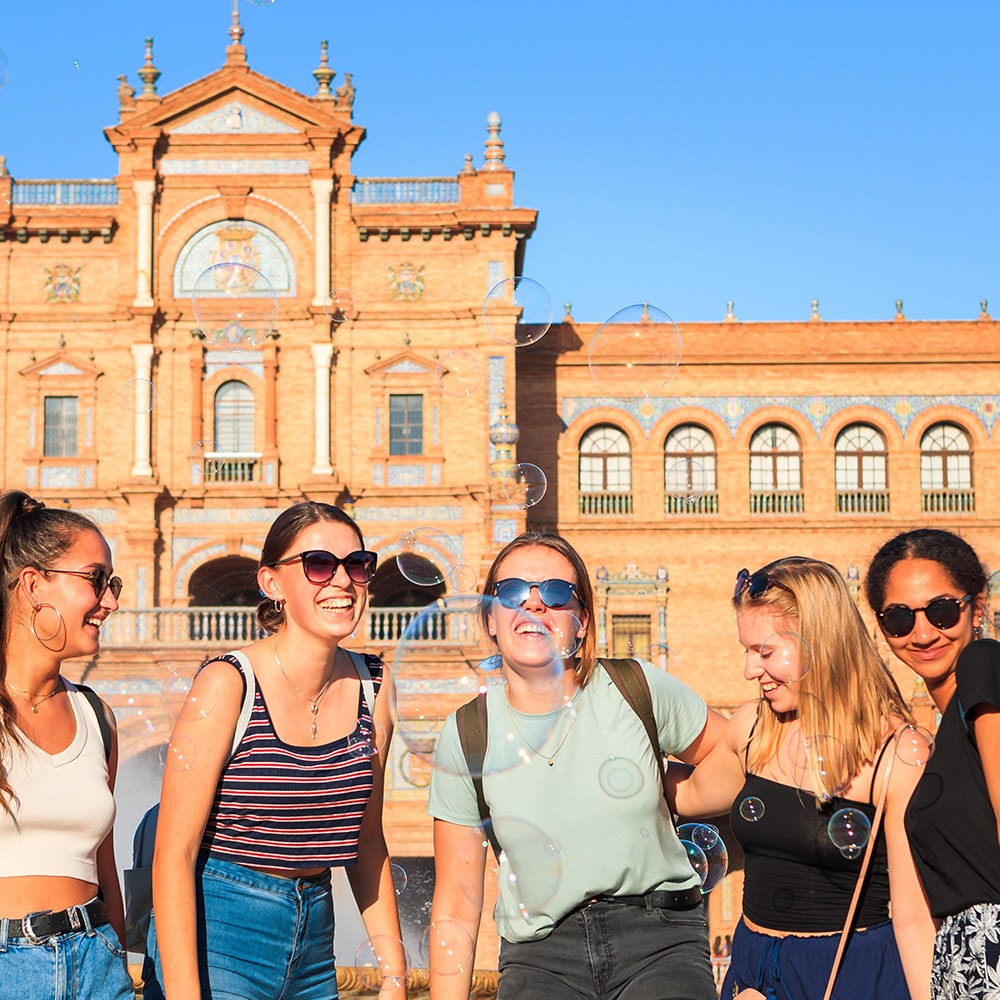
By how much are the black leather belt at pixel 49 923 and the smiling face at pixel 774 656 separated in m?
1.75

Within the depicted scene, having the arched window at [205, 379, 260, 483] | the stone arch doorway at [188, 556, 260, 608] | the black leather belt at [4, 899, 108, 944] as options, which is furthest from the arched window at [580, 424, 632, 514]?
the black leather belt at [4, 899, 108, 944]

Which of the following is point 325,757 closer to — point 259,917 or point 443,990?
point 259,917

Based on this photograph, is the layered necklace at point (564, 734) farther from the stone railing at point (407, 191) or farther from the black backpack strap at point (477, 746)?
the stone railing at point (407, 191)

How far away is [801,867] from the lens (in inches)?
150

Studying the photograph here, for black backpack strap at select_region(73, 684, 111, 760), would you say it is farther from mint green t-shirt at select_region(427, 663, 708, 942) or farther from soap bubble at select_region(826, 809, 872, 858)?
soap bubble at select_region(826, 809, 872, 858)

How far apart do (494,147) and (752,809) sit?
84.7 feet

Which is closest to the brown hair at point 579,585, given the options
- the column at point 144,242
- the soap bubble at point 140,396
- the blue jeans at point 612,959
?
the blue jeans at point 612,959

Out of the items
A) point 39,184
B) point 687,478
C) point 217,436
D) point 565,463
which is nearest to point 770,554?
point 687,478

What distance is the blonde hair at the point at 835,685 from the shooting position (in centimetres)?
377

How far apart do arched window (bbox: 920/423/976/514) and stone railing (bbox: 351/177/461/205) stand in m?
10.6

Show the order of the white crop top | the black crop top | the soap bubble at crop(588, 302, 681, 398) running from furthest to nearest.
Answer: the soap bubble at crop(588, 302, 681, 398) < the black crop top < the white crop top

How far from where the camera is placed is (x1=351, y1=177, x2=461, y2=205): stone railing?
28.3m

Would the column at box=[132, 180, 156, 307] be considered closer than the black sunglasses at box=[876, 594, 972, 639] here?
No

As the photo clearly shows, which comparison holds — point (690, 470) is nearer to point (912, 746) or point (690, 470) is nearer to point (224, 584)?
point (224, 584)
